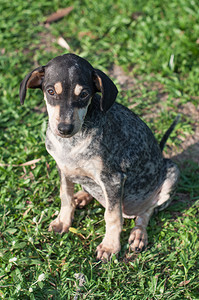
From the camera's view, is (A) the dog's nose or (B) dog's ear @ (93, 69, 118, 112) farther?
(B) dog's ear @ (93, 69, 118, 112)

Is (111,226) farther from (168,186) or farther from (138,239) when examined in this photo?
(168,186)

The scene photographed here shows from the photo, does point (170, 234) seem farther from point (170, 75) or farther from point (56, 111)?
point (170, 75)

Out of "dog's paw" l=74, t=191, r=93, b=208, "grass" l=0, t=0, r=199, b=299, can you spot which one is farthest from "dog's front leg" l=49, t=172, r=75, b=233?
"dog's paw" l=74, t=191, r=93, b=208

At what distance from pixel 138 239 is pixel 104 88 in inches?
74.7

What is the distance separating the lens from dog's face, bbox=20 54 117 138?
3.31 m

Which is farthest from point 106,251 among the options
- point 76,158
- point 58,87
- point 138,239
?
point 58,87

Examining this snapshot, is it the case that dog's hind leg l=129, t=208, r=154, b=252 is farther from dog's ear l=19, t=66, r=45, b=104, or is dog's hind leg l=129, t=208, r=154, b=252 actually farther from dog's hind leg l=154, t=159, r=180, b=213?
dog's ear l=19, t=66, r=45, b=104

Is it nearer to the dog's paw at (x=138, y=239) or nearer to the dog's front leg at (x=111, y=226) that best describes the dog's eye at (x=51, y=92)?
the dog's front leg at (x=111, y=226)

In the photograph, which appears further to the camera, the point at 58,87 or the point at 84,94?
the point at 84,94

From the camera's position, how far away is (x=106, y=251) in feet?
13.9

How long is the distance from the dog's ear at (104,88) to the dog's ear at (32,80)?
526 mm

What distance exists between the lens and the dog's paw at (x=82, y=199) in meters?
4.83

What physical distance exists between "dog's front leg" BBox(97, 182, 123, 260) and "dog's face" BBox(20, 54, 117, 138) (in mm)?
961

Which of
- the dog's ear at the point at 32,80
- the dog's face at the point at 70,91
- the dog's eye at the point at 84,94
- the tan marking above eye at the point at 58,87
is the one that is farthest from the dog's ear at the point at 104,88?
the dog's ear at the point at 32,80
